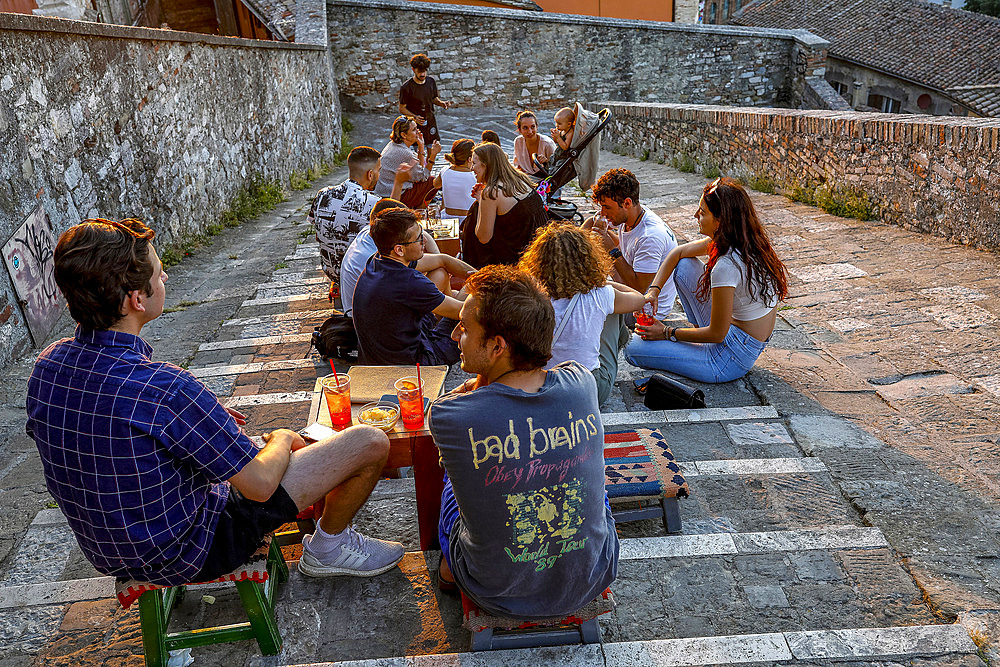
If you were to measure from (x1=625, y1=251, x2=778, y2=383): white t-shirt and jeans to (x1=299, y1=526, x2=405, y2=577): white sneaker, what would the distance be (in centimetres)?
213

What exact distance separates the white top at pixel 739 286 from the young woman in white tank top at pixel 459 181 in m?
2.73

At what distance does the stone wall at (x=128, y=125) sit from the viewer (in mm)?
4664

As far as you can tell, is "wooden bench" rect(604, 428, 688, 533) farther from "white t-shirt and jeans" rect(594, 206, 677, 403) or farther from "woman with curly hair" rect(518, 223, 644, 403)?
"white t-shirt and jeans" rect(594, 206, 677, 403)

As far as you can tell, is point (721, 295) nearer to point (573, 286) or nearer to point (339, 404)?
point (573, 286)

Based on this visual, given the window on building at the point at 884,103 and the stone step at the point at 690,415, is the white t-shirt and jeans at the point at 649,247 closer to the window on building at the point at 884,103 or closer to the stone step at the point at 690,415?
the stone step at the point at 690,415

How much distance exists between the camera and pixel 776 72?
56.1 ft

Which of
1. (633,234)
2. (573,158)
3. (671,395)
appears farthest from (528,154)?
(671,395)

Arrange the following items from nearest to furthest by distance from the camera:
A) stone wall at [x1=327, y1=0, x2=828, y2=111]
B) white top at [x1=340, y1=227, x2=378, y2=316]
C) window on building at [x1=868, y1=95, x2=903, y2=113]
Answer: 1. white top at [x1=340, y1=227, x2=378, y2=316]
2. stone wall at [x1=327, y1=0, x2=828, y2=111]
3. window on building at [x1=868, y1=95, x2=903, y2=113]

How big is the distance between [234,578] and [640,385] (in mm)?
2548

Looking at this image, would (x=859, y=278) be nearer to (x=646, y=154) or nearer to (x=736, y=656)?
(x=736, y=656)

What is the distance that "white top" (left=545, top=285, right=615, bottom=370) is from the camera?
129 inches

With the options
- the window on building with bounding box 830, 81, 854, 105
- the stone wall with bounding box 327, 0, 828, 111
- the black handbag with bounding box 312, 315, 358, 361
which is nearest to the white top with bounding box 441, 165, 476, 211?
the black handbag with bounding box 312, 315, 358, 361

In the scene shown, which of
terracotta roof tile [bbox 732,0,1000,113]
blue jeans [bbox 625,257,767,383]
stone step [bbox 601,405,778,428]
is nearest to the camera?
stone step [bbox 601,405,778,428]

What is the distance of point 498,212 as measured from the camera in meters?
5.27
